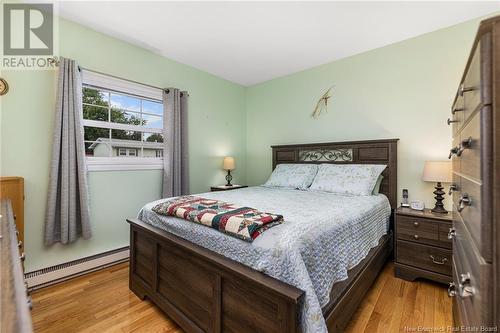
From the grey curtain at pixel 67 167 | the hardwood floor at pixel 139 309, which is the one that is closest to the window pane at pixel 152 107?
the grey curtain at pixel 67 167

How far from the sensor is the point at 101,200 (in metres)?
2.58

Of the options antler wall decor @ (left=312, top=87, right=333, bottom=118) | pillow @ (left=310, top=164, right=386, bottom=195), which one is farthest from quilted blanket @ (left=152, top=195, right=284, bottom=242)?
antler wall decor @ (left=312, top=87, right=333, bottom=118)

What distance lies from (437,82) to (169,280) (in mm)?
3195

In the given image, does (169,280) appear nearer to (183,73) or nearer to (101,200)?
(101,200)

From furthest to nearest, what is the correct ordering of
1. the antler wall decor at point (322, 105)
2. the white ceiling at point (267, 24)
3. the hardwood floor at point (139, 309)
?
the antler wall decor at point (322, 105)
the white ceiling at point (267, 24)
the hardwood floor at point (139, 309)

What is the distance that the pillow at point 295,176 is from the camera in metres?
2.98

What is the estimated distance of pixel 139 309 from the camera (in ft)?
5.85

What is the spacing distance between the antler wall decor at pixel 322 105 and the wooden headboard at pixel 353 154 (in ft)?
1.56

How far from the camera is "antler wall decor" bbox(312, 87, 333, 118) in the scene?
10.8ft

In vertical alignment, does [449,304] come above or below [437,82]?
below

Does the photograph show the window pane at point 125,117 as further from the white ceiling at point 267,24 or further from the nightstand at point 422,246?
the nightstand at point 422,246

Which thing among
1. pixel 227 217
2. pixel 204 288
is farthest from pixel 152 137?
pixel 204 288

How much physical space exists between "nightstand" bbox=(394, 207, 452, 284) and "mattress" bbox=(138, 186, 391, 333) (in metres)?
0.51

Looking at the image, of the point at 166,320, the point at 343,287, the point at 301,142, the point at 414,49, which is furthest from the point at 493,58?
the point at 301,142
